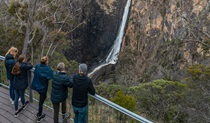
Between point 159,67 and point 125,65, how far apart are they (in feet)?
17.8

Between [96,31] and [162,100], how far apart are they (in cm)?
1991

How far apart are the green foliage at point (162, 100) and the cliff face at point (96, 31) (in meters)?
16.6

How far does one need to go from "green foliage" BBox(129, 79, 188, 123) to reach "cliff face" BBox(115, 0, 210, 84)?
4.32 m

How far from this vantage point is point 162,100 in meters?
12.9

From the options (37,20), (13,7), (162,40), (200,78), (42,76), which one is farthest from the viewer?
(162,40)

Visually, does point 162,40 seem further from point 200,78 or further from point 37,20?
point 37,20

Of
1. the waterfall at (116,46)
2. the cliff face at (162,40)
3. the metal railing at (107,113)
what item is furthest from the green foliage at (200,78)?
the waterfall at (116,46)

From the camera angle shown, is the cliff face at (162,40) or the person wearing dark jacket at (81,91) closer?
the person wearing dark jacket at (81,91)

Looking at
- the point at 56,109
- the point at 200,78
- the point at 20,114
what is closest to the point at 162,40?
the point at 200,78

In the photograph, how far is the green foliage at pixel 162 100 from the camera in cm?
1241

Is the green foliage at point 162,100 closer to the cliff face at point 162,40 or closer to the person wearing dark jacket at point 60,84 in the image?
the cliff face at point 162,40

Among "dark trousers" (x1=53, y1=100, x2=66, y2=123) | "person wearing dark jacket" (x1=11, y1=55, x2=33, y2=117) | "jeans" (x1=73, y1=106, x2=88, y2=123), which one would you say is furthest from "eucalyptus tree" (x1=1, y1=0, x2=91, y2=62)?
"jeans" (x1=73, y1=106, x2=88, y2=123)

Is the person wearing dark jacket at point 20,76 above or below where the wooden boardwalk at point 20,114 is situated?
above

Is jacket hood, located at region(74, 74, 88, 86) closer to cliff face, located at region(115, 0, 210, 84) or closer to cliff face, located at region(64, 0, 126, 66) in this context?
cliff face, located at region(115, 0, 210, 84)
